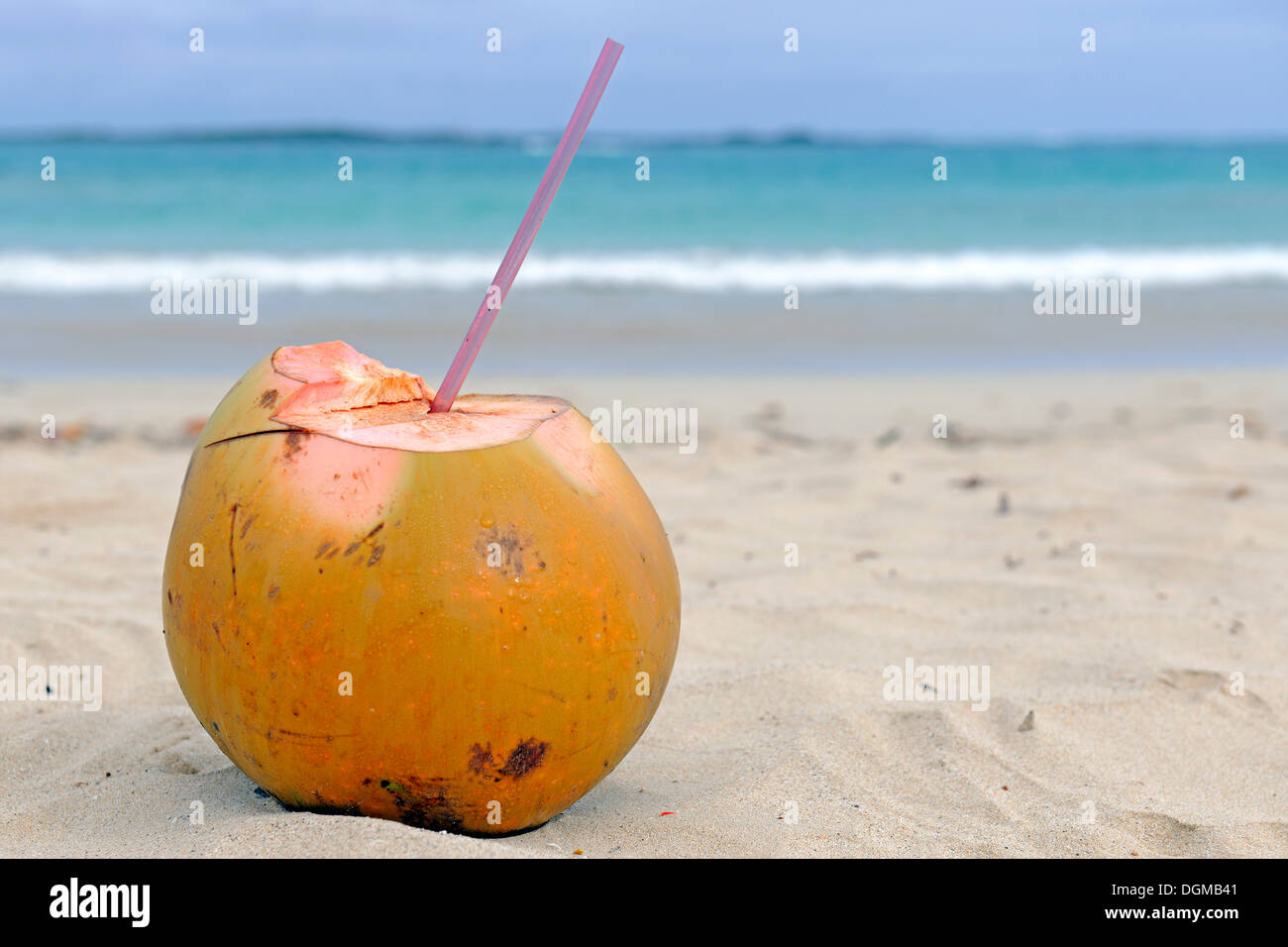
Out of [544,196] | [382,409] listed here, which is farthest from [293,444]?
[544,196]

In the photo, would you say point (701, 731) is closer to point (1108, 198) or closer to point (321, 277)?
point (321, 277)

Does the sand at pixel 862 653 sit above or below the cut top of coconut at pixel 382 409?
below

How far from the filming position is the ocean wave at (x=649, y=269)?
13.8 meters

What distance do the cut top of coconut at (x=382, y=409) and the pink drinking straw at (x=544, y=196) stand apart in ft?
0.34

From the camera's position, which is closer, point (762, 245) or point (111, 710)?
point (111, 710)

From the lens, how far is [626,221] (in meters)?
19.0

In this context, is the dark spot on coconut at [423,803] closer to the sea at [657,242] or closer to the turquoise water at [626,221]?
the sea at [657,242]

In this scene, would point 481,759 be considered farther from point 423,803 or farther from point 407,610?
point 407,610

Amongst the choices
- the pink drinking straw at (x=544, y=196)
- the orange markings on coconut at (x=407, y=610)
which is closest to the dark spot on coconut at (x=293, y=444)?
the orange markings on coconut at (x=407, y=610)

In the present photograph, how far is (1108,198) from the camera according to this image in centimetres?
2439

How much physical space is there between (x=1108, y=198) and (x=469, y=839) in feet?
82.1

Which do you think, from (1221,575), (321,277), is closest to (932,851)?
(1221,575)

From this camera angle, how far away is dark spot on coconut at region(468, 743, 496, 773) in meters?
2.10

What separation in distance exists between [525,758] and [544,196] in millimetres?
1011
